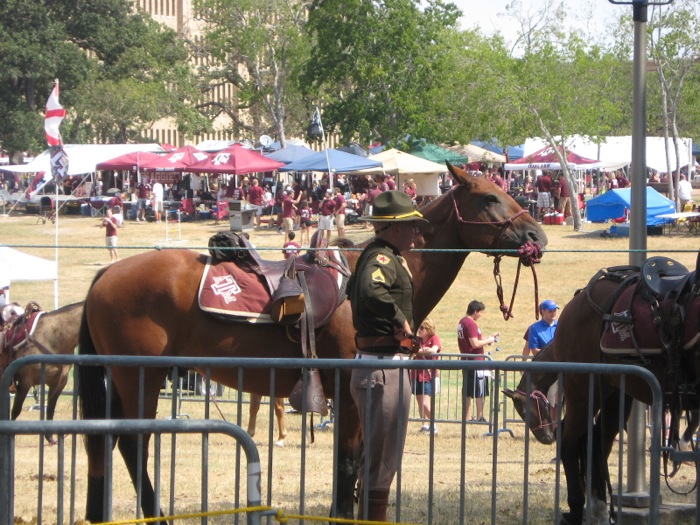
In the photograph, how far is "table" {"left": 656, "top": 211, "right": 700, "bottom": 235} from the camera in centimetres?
2891

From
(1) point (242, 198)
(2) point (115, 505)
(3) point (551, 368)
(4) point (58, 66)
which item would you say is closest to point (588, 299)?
(3) point (551, 368)

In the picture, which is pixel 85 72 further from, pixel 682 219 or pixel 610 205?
pixel 682 219

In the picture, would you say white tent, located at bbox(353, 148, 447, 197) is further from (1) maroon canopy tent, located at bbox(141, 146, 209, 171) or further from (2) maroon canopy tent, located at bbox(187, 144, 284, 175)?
(1) maroon canopy tent, located at bbox(141, 146, 209, 171)

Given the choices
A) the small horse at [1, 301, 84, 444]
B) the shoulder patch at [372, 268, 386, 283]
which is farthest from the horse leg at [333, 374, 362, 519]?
the small horse at [1, 301, 84, 444]

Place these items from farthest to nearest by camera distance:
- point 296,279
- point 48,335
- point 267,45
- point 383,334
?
point 267,45 → point 48,335 → point 296,279 → point 383,334

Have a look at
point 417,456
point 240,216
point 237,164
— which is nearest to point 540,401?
point 417,456

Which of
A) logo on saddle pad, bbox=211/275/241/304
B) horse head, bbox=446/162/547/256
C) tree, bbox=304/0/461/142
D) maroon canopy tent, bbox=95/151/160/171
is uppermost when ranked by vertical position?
tree, bbox=304/0/461/142

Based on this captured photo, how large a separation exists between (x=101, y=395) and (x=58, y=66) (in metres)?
58.4

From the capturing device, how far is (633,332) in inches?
252

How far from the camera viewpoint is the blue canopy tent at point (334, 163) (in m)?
36.5

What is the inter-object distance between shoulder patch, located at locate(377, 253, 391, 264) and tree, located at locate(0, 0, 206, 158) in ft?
192

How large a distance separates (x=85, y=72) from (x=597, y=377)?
59.6 metres

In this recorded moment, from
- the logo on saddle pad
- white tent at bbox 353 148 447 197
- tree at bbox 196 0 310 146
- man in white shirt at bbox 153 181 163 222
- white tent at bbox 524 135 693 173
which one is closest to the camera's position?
the logo on saddle pad

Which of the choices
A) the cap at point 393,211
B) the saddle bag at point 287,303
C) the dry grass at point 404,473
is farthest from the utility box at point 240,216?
the cap at point 393,211
